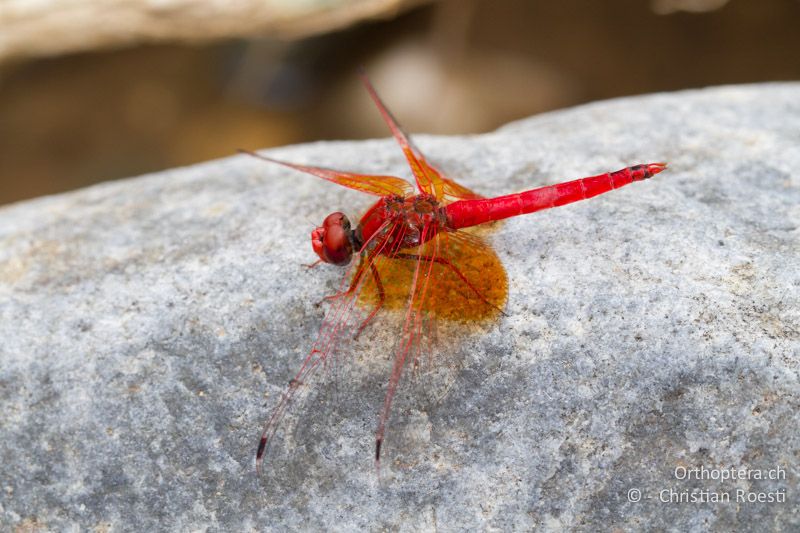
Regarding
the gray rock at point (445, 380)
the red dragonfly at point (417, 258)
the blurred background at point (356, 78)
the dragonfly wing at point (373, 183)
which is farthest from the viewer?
the blurred background at point (356, 78)

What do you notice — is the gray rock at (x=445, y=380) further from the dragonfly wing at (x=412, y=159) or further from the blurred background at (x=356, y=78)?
the blurred background at (x=356, y=78)

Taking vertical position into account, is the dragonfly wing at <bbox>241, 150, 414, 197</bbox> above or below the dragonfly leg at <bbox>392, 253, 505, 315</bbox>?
above

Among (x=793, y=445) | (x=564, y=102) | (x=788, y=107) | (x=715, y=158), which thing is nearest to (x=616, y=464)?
(x=793, y=445)

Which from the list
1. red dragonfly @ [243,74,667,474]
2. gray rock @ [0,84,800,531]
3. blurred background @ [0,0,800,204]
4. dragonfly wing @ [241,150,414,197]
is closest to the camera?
gray rock @ [0,84,800,531]

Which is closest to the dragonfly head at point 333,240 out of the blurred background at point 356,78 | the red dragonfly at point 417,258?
the red dragonfly at point 417,258

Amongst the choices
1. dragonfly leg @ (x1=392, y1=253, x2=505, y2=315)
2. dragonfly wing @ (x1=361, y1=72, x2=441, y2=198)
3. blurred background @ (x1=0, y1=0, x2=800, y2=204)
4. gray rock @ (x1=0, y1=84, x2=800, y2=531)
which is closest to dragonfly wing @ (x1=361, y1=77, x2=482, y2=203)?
dragonfly wing @ (x1=361, y1=72, x2=441, y2=198)

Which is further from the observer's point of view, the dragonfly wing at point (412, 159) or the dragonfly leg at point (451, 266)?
the dragonfly wing at point (412, 159)

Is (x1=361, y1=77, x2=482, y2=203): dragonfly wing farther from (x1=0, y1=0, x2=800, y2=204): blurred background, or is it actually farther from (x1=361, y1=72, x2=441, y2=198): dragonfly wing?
(x1=0, y1=0, x2=800, y2=204): blurred background
